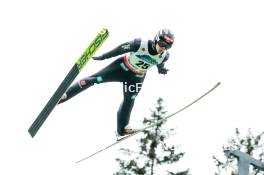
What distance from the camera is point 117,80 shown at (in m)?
11.4

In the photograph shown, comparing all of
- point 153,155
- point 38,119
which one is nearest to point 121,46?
point 38,119

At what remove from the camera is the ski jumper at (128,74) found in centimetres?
1080

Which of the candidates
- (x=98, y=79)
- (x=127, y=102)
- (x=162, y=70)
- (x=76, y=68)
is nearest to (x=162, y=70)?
(x=162, y=70)

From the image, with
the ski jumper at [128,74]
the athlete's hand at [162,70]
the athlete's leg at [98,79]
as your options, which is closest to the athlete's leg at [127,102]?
the ski jumper at [128,74]

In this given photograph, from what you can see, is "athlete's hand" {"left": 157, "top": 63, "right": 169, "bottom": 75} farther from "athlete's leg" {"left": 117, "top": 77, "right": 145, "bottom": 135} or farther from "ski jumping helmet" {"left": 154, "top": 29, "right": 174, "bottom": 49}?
"ski jumping helmet" {"left": 154, "top": 29, "right": 174, "bottom": 49}

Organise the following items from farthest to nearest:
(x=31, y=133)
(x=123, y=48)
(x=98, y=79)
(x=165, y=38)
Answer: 1. (x=31, y=133)
2. (x=98, y=79)
3. (x=123, y=48)
4. (x=165, y=38)

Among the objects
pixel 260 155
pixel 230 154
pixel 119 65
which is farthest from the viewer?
pixel 260 155

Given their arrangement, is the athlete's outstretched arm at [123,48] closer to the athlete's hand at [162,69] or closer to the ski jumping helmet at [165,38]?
the ski jumping helmet at [165,38]

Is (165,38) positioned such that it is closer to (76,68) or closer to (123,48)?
(123,48)

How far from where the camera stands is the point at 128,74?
1118 centimetres

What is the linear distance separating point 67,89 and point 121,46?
45.6 inches

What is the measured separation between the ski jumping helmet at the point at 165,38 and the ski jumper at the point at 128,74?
28 centimetres

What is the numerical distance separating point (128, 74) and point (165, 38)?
116 centimetres

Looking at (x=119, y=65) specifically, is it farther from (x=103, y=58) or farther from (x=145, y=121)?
(x=145, y=121)
